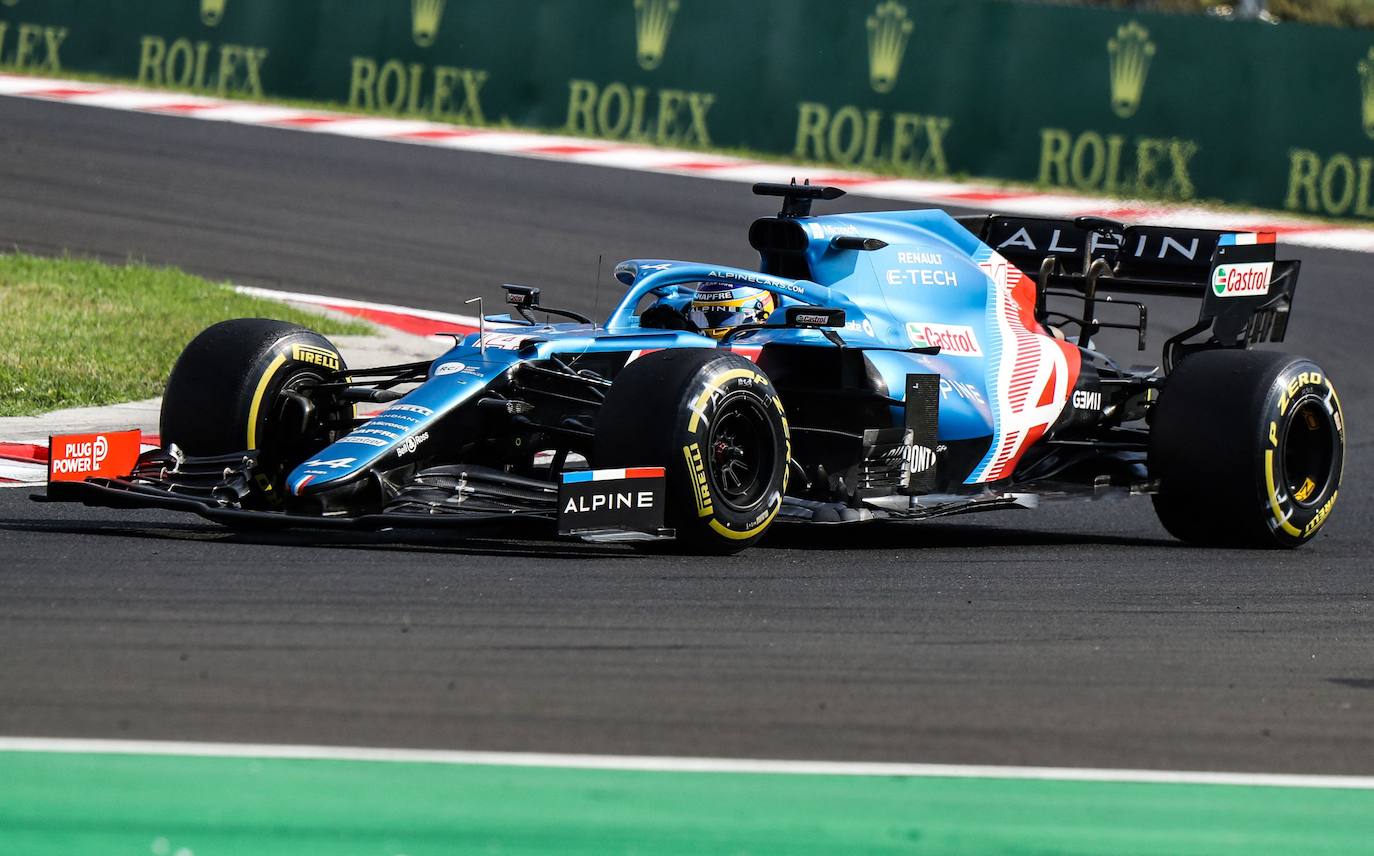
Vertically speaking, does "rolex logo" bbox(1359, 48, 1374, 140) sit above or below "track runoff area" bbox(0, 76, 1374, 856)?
above

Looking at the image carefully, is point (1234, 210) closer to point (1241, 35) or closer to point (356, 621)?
point (1241, 35)

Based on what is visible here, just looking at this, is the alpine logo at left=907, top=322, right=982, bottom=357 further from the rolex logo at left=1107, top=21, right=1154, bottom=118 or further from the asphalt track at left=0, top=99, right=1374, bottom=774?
the rolex logo at left=1107, top=21, right=1154, bottom=118

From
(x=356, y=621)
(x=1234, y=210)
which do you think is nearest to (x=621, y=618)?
(x=356, y=621)

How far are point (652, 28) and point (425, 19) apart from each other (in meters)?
2.35

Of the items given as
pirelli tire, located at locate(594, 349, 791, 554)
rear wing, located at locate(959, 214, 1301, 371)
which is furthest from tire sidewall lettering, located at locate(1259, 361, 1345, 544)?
pirelli tire, located at locate(594, 349, 791, 554)

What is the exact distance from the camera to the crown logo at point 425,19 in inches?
851

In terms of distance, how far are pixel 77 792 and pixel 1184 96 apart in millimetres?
17886

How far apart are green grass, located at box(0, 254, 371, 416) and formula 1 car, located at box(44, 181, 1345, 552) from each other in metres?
3.03

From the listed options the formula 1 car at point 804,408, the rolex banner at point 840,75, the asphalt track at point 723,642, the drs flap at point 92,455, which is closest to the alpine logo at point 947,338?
the formula 1 car at point 804,408

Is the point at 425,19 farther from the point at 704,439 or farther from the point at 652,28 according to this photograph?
the point at 704,439

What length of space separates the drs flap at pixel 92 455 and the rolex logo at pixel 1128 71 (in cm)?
1475

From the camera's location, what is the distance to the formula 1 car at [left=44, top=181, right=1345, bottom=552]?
25.0 ft

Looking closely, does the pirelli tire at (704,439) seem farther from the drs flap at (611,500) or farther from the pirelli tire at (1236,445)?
the pirelli tire at (1236,445)

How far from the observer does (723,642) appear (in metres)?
6.28
